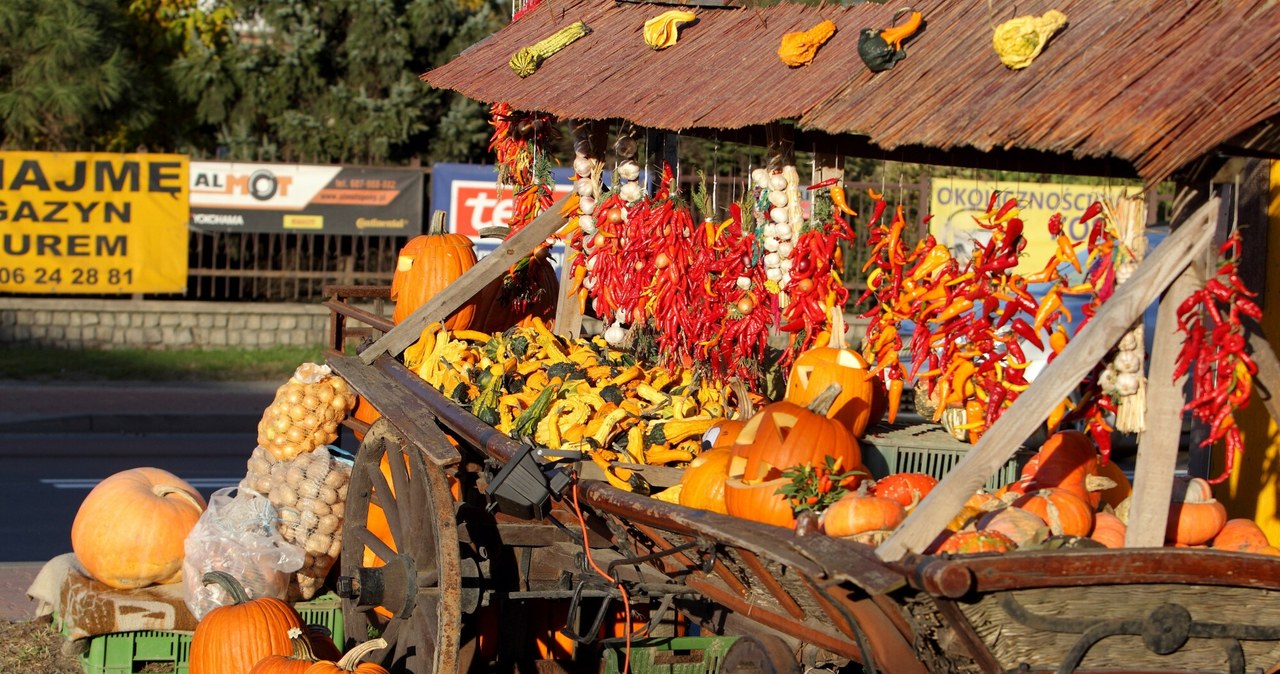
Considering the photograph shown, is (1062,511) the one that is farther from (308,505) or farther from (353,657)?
(308,505)

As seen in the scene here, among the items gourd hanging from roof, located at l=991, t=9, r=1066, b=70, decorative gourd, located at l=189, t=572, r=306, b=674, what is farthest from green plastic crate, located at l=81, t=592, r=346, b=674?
gourd hanging from roof, located at l=991, t=9, r=1066, b=70

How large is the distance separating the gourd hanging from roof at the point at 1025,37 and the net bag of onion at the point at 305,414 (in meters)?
4.19

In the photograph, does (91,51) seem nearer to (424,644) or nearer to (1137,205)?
(424,644)

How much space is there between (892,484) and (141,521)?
3.91 meters

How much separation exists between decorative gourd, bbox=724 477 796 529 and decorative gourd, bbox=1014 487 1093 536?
2.25 ft

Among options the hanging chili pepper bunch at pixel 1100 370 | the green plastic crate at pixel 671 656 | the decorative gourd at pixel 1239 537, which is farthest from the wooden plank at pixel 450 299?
the decorative gourd at pixel 1239 537

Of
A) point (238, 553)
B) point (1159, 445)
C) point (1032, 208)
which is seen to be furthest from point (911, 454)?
point (1032, 208)

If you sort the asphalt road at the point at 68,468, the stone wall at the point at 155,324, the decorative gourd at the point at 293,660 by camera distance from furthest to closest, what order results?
1. the stone wall at the point at 155,324
2. the asphalt road at the point at 68,468
3. the decorative gourd at the point at 293,660

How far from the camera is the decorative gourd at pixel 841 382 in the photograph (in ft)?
17.0

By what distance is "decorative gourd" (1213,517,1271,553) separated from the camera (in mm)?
4207

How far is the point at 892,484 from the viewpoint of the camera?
14.3ft

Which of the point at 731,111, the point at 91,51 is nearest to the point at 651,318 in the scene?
the point at 731,111

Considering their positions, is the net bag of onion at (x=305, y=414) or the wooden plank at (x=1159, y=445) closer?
the wooden plank at (x=1159, y=445)

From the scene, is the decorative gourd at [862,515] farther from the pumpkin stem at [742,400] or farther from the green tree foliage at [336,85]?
the green tree foliage at [336,85]
